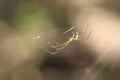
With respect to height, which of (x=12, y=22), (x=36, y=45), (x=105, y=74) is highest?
(x=12, y=22)

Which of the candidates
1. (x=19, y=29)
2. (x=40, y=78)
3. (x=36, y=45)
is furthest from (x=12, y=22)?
(x=40, y=78)

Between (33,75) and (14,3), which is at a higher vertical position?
(14,3)

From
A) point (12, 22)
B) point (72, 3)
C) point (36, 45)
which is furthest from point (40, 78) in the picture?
point (72, 3)

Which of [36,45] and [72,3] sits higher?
[72,3]

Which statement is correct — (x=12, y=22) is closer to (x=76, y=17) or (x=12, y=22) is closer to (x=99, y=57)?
(x=76, y=17)

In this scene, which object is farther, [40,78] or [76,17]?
[76,17]

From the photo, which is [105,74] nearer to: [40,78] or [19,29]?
[40,78]
